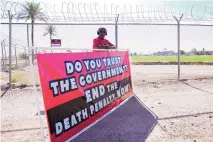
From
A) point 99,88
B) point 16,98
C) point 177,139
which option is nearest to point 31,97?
point 16,98

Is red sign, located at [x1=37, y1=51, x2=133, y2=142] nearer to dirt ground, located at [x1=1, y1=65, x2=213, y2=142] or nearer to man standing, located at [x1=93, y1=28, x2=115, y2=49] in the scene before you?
dirt ground, located at [x1=1, y1=65, x2=213, y2=142]

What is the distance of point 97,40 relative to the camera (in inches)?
289

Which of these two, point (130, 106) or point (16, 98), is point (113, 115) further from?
point (16, 98)

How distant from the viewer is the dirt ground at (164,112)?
491 cm

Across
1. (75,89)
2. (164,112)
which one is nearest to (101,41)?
(164,112)

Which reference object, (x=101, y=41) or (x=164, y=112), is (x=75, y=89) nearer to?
(x=164, y=112)

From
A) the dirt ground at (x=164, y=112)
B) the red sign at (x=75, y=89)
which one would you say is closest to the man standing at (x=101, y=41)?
the red sign at (x=75, y=89)

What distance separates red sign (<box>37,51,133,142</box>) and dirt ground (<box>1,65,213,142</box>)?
1.09 feet

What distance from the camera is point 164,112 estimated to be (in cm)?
646

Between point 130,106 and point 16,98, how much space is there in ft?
11.1

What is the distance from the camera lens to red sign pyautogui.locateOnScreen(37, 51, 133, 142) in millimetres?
3881

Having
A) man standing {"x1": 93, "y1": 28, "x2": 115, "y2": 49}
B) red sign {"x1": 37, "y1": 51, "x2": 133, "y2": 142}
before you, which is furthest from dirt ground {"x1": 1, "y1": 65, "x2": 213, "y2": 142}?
man standing {"x1": 93, "y1": 28, "x2": 115, "y2": 49}

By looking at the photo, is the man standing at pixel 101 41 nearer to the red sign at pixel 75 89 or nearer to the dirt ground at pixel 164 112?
the red sign at pixel 75 89

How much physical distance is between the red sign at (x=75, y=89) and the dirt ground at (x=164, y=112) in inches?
13.1
